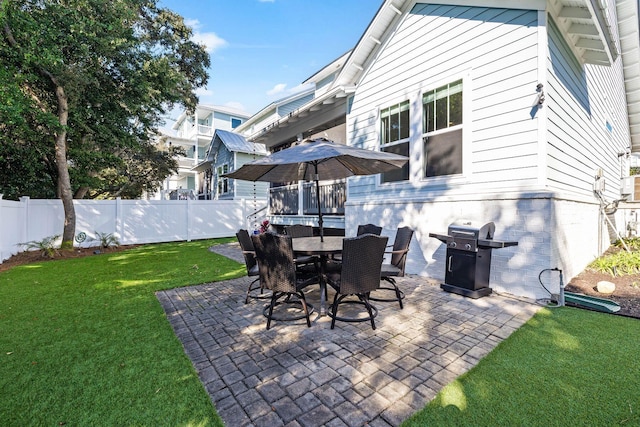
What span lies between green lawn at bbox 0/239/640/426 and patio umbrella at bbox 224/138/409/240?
238cm

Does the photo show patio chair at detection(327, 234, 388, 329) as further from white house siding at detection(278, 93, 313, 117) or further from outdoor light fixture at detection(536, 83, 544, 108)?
white house siding at detection(278, 93, 313, 117)

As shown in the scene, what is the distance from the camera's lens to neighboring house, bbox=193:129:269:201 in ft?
52.4

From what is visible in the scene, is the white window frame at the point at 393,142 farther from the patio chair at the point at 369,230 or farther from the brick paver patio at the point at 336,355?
the brick paver patio at the point at 336,355

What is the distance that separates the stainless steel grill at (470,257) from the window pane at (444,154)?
1277 mm

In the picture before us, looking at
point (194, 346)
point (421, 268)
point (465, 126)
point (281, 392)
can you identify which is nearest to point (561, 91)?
point (465, 126)

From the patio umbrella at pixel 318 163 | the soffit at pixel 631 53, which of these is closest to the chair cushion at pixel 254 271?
the patio umbrella at pixel 318 163

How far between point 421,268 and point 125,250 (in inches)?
370

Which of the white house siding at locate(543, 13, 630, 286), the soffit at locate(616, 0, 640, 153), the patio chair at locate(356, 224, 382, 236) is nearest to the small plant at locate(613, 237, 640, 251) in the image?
the white house siding at locate(543, 13, 630, 286)

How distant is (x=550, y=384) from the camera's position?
7.38 ft

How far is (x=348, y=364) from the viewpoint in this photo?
2.55m

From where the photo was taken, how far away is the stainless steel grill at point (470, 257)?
13.8 ft

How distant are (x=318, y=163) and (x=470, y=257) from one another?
283 cm

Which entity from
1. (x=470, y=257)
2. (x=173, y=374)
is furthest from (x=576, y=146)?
(x=173, y=374)

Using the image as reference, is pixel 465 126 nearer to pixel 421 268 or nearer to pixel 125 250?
pixel 421 268
